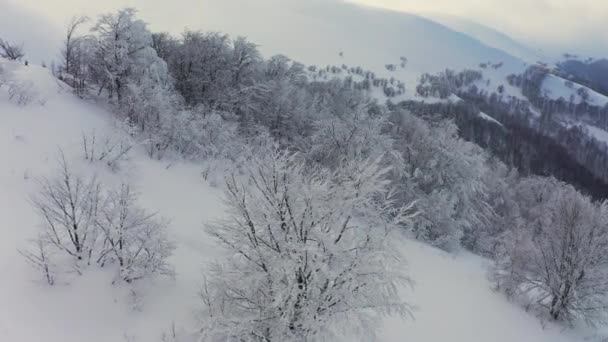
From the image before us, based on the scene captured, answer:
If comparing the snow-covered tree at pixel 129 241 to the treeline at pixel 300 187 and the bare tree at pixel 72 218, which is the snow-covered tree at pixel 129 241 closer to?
the bare tree at pixel 72 218

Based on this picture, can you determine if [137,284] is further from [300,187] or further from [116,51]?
[116,51]

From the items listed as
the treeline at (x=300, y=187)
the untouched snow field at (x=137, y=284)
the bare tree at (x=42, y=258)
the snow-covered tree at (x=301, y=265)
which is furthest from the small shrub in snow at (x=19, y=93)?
the snow-covered tree at (x=301, y=265)

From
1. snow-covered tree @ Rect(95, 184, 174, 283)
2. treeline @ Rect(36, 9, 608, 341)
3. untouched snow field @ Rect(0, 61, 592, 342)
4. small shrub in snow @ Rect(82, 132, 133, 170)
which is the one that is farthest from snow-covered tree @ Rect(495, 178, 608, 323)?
small shrub in snow @ Rect(82, 132, 133, 170)

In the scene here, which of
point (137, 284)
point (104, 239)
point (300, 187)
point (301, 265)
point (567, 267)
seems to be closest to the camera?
point (301, 265)

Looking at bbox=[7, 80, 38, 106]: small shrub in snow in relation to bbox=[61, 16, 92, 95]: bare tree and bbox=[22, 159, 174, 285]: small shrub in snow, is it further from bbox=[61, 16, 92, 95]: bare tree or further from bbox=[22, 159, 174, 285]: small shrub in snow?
bbox=[22, 159, 174, 285]: small shrub in snow

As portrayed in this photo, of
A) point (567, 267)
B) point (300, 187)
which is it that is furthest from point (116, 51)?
point (567, 267)

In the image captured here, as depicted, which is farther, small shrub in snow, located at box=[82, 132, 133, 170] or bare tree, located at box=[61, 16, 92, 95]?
bare tree, located at box=[61, 16, 92, 95]

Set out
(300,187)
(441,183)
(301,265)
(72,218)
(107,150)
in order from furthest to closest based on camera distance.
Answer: (441,183) < (107,150) < (72,218) < (300,187) < (301,265)
